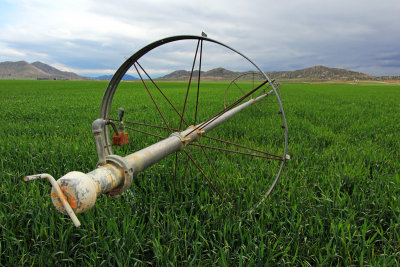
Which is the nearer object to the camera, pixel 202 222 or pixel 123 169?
pixel 123 169

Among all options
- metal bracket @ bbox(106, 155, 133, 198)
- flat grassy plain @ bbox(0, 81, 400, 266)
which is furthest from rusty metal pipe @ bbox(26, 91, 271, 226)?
flat grassy plain @ bbox(0, 81, 400, 266)

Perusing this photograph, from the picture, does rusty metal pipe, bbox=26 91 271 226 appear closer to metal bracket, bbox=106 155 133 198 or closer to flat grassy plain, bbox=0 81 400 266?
metal bracket, bbox=106 155 133 198

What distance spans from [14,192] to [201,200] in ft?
5.30

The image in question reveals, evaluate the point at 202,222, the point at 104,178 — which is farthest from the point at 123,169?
the point at 202,222

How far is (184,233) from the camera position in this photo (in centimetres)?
145

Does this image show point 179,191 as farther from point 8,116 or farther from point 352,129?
point 8,116

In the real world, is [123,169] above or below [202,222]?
above

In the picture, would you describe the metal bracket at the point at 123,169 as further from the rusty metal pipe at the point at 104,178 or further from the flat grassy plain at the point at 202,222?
the flat grassy plain at the point at 202,222

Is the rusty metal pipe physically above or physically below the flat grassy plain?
above

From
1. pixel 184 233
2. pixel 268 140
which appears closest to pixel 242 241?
pixel 184 233

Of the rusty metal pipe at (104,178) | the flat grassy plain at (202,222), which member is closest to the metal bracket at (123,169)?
the rusty metal pipe at (104,178)

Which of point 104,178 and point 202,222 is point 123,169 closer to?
point 104,178

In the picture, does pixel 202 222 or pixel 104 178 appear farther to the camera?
pixel 202 222

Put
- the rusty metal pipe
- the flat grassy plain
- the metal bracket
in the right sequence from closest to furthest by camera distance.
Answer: the rusty metal pipe, the metal bracket, the flat grassy plain
